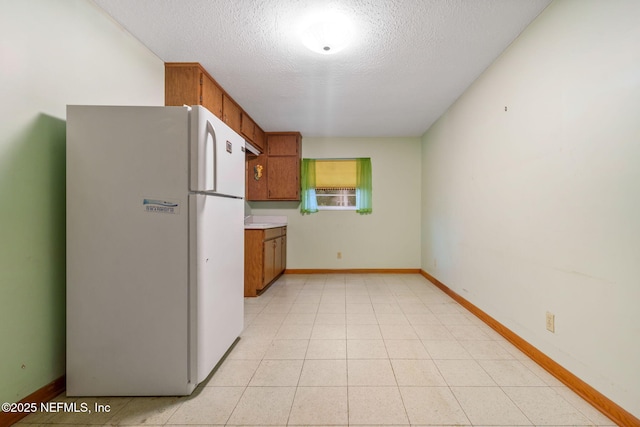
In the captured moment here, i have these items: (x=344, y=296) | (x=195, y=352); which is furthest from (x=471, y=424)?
(x=344, y=296)

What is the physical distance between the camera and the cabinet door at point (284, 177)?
15.9ft

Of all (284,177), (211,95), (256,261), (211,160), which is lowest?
(256,261)

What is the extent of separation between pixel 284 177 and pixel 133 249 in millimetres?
3404

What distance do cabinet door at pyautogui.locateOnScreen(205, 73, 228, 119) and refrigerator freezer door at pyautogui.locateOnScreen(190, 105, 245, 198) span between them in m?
1.00

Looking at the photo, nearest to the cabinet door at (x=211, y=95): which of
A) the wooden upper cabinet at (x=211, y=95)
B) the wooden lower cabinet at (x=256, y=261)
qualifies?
the wooden upper cabinet at (x=211, y=95)

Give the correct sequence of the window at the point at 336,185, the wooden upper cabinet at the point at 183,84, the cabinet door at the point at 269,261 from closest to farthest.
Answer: the wooden upper cabinet at the point at 183,84 < the cabinet door at the point at 269,261 < the window at the point at 336,185

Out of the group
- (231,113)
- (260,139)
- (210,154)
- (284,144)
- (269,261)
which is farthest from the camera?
(284,144)

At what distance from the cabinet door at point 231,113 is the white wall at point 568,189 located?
9.06 ft

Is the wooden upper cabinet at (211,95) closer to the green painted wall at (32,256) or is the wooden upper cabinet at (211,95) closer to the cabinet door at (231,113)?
the cabinet door at (231,113)

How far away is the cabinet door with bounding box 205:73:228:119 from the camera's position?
8.81 feet

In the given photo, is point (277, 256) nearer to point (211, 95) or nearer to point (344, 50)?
point (211, 95)

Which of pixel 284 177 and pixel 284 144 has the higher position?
pixel 284 144

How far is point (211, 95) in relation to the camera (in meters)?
2.85

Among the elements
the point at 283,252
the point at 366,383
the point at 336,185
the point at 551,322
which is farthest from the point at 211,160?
the point at 336,185
